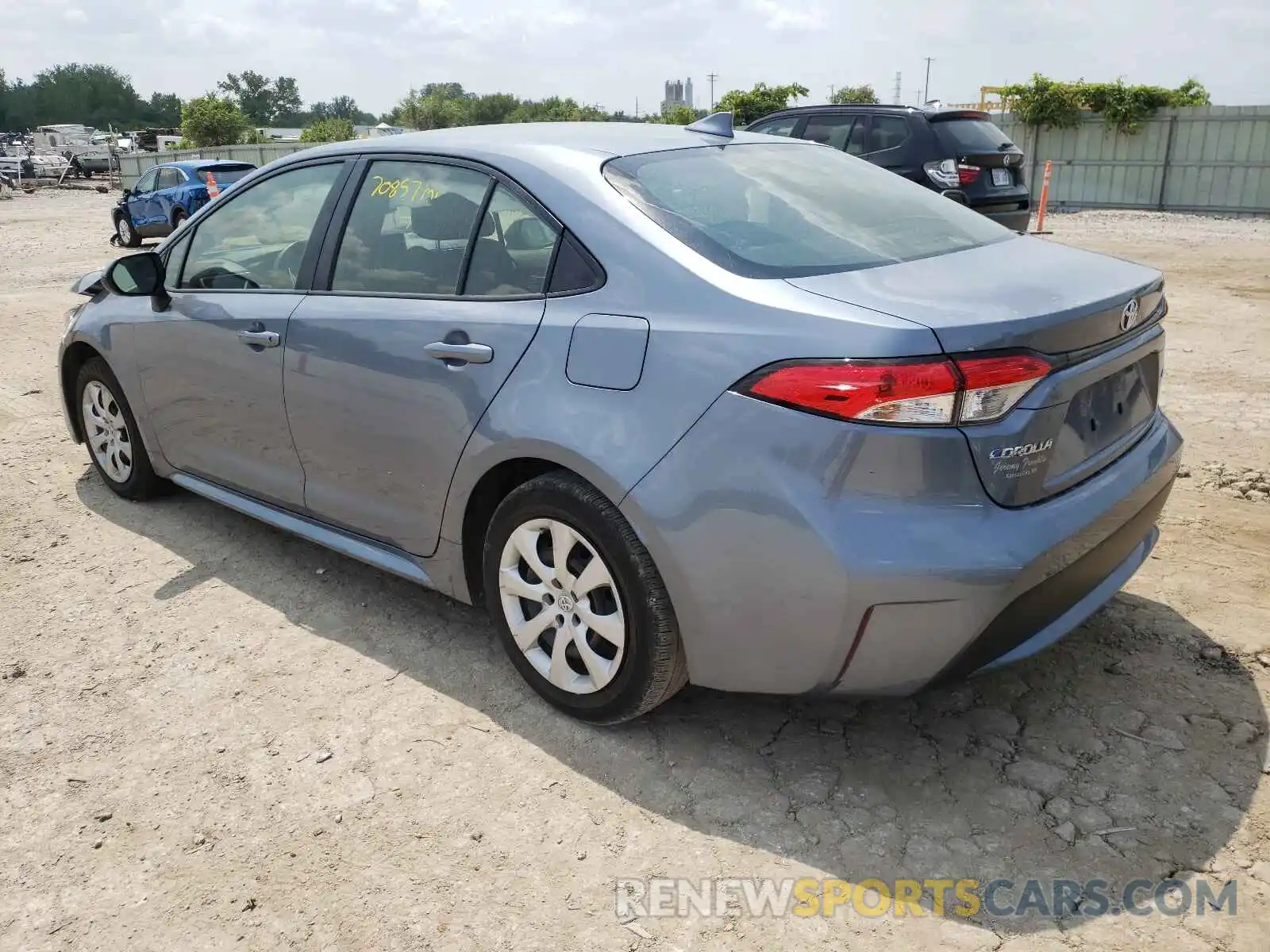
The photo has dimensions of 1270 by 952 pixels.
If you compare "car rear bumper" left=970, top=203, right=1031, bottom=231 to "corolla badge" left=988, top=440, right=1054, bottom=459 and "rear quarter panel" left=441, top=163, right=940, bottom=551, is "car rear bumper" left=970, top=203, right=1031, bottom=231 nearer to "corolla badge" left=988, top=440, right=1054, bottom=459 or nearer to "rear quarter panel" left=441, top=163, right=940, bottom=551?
"rear quarter panel" left=441, top=163, right=940, bottom=551

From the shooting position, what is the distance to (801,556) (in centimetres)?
237

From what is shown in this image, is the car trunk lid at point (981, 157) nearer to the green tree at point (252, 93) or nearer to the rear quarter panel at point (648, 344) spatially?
the rear quarter panel at point (648, 344)

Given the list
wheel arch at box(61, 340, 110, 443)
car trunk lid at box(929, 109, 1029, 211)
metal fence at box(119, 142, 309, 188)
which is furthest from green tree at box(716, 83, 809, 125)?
wheel arch at box(61, 340, 110, 443)

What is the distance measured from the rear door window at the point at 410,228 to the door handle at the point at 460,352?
0.67ft

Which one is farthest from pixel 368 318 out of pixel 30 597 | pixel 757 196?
pixel 30 597

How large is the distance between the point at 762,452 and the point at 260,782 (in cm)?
169

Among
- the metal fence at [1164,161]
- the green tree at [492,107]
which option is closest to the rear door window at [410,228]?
the metal fence at [1164,161]

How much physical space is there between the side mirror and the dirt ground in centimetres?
119

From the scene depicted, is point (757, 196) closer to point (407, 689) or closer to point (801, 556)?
point (801, 556)

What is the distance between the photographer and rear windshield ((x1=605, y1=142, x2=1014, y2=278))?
2.71 meters

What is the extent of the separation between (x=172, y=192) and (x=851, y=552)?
18.4 metres

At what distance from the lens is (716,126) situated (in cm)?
359

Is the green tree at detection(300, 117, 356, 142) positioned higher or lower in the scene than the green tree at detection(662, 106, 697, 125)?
lower

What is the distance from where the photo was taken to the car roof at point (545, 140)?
3.14 m
